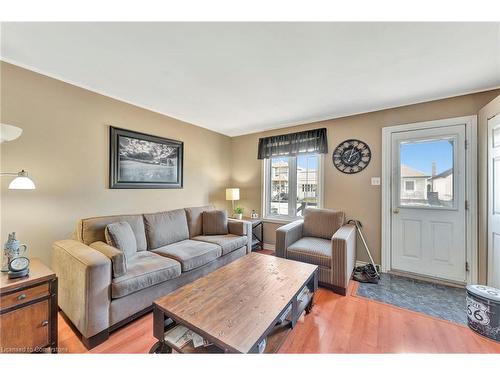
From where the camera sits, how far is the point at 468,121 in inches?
88.7

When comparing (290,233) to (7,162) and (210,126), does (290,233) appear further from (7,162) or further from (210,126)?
(7,162)

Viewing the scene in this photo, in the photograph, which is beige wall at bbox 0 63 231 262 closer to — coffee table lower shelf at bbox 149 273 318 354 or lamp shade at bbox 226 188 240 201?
lamp shade at bbox 226 188 240 201

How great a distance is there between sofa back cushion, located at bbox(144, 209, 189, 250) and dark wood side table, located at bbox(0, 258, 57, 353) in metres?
1.02

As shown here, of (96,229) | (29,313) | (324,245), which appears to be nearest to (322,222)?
(324,245)

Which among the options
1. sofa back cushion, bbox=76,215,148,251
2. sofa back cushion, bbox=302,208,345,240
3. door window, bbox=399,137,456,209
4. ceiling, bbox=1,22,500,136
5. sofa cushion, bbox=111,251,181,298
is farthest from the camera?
sofa back cushion, bbox=302,208,345,240

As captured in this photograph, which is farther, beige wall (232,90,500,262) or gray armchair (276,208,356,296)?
beige wall (232,90,500,262)

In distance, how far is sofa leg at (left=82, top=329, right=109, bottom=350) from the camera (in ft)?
4.62

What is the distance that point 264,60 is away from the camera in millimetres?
1699

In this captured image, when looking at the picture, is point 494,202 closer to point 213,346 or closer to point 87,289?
point 213,346

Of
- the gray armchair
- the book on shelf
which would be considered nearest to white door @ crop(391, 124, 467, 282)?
the gray armchair

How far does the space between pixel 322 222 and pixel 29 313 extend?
296 centimetres

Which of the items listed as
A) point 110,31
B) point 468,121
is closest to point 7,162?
point 110,31

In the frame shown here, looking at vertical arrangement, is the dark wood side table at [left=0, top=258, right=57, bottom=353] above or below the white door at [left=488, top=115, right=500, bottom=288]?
below

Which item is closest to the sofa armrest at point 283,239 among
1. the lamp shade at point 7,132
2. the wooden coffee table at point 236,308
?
the wooden coffee table at point 236,308
